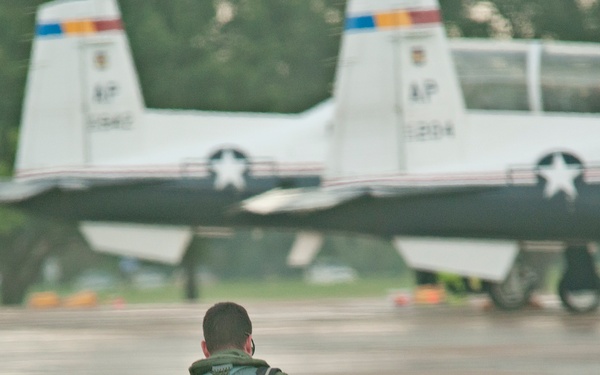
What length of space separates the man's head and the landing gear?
13954 mm

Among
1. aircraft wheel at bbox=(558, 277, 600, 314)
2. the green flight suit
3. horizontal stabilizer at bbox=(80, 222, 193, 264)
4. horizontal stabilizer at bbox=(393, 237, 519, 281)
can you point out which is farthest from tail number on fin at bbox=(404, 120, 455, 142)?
the green flight suit

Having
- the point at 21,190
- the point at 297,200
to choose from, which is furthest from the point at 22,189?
the point at 297,200

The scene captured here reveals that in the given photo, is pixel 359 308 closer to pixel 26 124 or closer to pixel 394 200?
pixel 394 200

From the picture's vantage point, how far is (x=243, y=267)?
73.2m

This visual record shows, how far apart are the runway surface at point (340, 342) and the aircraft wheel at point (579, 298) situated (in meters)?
0.22

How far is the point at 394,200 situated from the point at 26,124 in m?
6.89

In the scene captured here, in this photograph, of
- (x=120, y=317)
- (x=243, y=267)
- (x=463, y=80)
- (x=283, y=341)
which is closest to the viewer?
(x=283, y=341)

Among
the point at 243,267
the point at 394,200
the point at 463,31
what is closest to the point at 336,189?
the point at 394,200

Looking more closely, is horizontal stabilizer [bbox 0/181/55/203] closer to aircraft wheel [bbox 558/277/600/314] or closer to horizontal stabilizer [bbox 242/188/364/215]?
horizontal stabilizer [bbox 242/188/364/215]

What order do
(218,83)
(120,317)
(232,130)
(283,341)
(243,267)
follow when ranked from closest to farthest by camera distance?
(283,341), (120,317), (232,130), (218,83), (243,267)

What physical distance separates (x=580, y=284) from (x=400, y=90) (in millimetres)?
3416

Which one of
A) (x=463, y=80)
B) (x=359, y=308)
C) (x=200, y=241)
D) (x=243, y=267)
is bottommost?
(x=243, y=267)

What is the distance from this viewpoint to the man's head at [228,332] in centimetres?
486

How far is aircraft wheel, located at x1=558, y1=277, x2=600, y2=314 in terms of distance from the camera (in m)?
18.3
